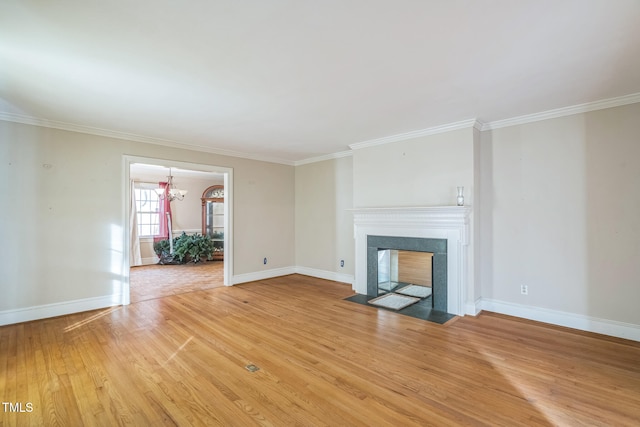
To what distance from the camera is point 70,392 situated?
2.21m

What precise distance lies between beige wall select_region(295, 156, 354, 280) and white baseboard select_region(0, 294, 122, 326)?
3.41m

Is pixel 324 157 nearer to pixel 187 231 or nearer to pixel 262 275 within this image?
pixel 262 275

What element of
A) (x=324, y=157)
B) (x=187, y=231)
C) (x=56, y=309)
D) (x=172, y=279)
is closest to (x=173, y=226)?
(x=187, y=231)

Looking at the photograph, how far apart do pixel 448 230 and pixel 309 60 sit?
2791 millimetres

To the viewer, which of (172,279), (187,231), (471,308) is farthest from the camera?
(187,231)

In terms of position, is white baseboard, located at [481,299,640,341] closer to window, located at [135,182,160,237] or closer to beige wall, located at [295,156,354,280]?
beige wall, located at [295,156,354,280]

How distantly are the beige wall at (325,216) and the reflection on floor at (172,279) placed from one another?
193cm

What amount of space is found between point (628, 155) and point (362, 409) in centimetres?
372

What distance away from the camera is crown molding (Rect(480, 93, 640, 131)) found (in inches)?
123

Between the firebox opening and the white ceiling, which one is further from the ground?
the white ceiling

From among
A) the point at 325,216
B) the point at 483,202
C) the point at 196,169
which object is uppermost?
the point at 196,169

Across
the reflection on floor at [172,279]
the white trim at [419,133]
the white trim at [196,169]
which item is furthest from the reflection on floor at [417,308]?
the reflection on floor at [172,279]

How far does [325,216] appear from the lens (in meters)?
6.02

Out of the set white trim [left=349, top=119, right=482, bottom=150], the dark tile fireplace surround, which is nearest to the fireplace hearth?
the dark tile fireplace surround
